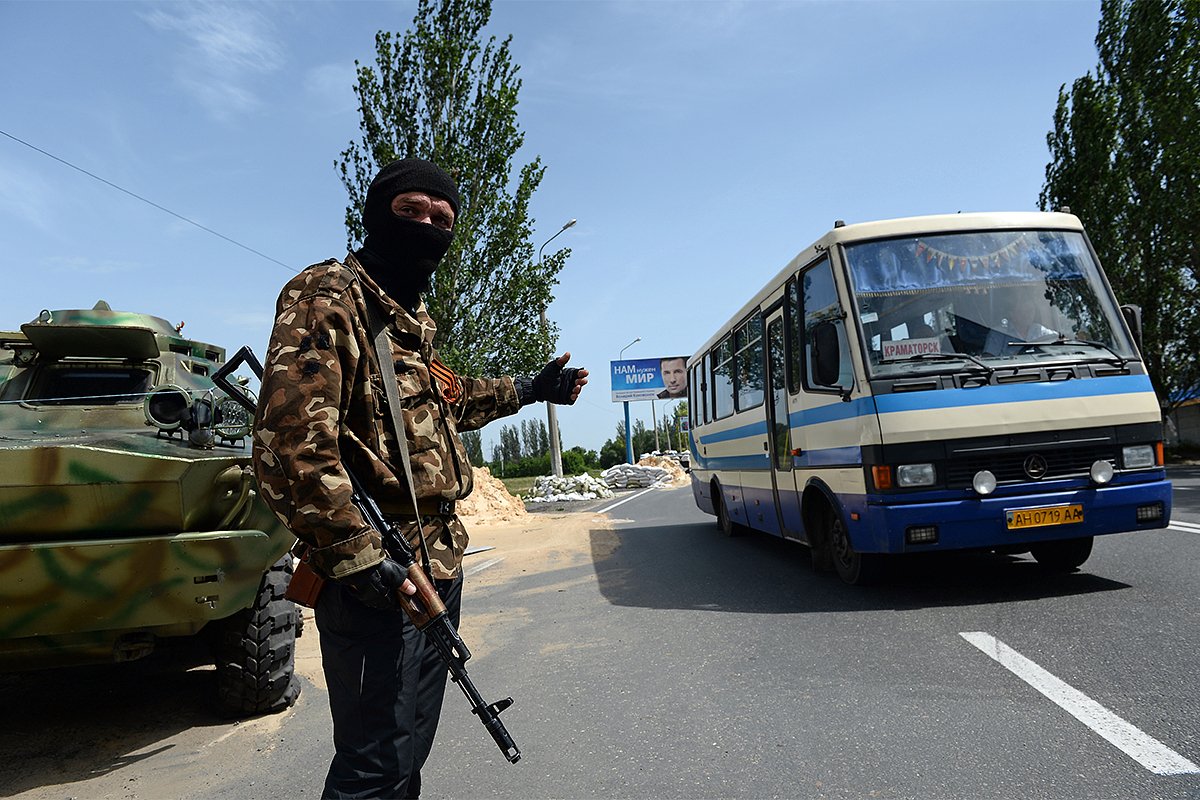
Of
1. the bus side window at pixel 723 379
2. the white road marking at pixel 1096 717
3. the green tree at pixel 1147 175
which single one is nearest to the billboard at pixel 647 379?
the green tree at pixel 1147 175

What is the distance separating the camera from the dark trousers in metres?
2.32

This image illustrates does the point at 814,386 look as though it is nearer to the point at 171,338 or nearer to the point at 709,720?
the point at 709,720

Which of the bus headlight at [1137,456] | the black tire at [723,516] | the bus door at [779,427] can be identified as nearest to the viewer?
the bus headlight at [1137,456]

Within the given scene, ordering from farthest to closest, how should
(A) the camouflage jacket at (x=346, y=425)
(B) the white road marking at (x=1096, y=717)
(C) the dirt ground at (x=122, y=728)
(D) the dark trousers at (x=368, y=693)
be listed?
(C) the dirt ground at (x=122, y=728), (B) the white road marking at (x=1096, y=717), (D) the dark trousers at (x=368, y=693), (A) the camouflage jacket at (x=346, y=425)

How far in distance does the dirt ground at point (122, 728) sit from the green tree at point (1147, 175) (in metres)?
28.8

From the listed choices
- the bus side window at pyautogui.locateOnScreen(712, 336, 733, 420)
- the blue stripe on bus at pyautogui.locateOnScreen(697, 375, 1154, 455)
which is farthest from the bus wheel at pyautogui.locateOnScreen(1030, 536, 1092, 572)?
the bus side window at pyautogui.locateOnScreen(712, 336, 733, 420)

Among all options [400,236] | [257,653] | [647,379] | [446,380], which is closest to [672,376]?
[647,379]

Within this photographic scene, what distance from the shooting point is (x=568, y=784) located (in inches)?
141

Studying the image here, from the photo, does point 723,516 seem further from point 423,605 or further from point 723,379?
point 423,605

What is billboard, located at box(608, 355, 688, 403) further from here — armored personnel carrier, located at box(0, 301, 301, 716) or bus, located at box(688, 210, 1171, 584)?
armored personnel carrier, located at box(0, 301, 301, 716)

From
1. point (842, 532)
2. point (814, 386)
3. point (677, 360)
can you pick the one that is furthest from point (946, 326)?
point (677, 360)

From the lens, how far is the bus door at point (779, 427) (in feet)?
27.6

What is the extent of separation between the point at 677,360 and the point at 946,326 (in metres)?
50.4

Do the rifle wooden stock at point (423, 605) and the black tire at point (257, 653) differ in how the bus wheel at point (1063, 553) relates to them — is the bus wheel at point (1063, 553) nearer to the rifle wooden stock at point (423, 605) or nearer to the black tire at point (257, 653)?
the black tire at point (257, 653)
